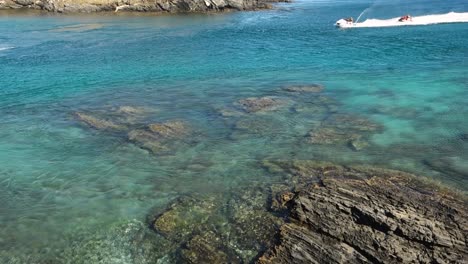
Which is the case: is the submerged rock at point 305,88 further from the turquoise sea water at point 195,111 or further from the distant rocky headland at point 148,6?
the distant rocky headland at point 148,6

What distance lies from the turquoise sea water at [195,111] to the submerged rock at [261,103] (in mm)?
992

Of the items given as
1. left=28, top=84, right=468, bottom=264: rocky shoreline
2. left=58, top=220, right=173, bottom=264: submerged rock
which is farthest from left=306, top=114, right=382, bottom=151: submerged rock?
left=58, top=220, right=173, bottom=264: submerged rock

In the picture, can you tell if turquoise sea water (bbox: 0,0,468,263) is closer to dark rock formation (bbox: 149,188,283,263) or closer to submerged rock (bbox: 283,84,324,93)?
submerged rock (bbox: 283,84,324,93)

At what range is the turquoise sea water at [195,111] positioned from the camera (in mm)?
19719

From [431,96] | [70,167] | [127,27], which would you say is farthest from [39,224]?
[127,27]

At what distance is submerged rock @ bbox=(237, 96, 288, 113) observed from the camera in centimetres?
3036

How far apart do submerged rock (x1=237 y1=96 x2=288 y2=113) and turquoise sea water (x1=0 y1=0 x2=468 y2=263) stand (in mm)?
992

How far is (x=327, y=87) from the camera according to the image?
1417 inches

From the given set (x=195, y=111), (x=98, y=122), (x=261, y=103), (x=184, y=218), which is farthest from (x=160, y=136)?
(x=184, y=218)

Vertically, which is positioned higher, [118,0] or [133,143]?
[118,0]

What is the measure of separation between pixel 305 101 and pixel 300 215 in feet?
57.7


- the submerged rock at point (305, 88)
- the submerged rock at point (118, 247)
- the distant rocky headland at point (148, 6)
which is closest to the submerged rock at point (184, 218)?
the submerged rock at point (118, 247)

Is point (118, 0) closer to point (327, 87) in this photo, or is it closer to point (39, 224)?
point (327, 87)

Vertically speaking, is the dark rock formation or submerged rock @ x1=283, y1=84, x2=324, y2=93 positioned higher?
submerged rock @ x1=283, y1=84, x2=324, y2=93
